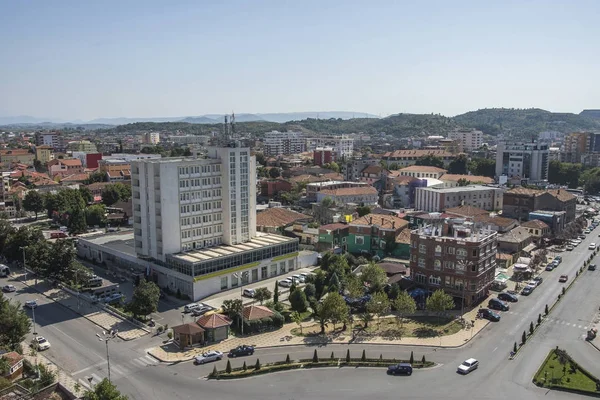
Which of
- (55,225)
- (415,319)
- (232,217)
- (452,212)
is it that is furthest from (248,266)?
(55,225)

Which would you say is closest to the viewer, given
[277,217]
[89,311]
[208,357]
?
[208,357]

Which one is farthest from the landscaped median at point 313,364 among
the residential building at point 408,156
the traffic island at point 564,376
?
the residential building at point 408,156

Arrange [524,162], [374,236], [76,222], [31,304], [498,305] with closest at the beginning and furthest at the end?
[31,304] < [498,305] < [374,236] < [76,222] < [524,162]

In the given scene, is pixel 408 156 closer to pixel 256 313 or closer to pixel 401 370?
pixel 256 313

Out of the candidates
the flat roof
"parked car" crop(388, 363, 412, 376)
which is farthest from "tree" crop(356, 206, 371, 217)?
"parked car" crop(388, 363, 412, 376)

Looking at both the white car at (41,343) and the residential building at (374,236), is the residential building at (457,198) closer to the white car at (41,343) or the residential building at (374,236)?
the residential building at (374,236)

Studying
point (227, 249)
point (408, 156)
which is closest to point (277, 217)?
point (227, 249)
